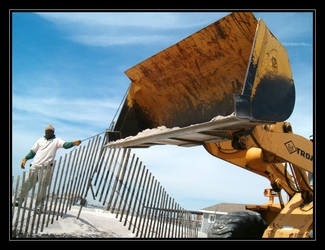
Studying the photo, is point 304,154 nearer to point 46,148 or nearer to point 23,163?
point 46,148

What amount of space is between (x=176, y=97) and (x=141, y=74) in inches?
34.6

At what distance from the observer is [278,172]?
582 cm

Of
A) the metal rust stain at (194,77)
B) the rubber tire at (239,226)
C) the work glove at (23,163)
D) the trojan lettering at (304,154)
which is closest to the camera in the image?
the metal rust stain at (194,77)

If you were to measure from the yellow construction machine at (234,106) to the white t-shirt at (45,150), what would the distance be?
109 centimetres

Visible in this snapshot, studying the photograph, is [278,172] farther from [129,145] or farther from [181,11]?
[181,11]

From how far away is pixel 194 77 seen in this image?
6.30 m

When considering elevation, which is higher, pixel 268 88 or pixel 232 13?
pixel 232 13

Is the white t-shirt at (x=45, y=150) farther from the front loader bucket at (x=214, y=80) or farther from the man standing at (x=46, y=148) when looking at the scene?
the front loader bucket at (x=214, y=80)

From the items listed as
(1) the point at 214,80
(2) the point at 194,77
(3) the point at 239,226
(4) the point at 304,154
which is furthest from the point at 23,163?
(4) the point at 304,154

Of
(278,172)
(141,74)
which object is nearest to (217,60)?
(141,74)

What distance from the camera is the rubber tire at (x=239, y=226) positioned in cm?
604

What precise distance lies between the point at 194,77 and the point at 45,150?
3.27 metres

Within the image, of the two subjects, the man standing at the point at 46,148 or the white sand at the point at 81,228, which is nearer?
the white sand at the point at 81,228

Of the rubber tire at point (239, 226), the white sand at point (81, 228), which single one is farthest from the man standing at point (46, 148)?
the rubber tire at point (239, 226)
